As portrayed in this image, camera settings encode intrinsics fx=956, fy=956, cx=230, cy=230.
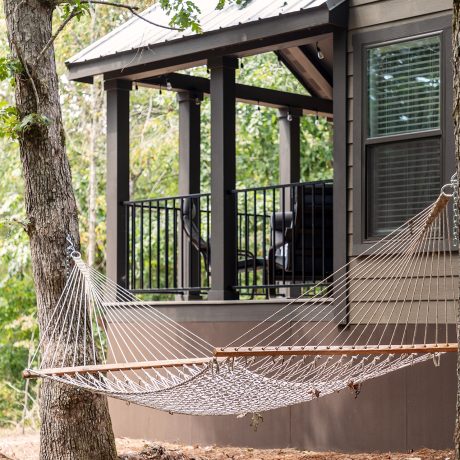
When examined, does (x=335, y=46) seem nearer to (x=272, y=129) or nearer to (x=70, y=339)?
(x=70, y=339)

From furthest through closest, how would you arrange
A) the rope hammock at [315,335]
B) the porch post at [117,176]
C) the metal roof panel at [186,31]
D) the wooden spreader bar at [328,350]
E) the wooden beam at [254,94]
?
the wooden beam at [254,94]
the porch post at [117,176]
the metal roof panel at [186,31]
the rope hammock at [315,335]
the wooden spreader bar at [328,350]

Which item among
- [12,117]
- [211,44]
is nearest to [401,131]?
[211,44]

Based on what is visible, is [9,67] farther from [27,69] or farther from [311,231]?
[311,231]

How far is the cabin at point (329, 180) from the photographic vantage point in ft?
20.2

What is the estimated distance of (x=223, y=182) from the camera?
286 inches

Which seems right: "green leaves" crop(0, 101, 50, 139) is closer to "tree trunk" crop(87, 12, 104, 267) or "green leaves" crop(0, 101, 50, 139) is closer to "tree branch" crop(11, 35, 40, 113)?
"tree branch" crop(11, 35, 40, 113)

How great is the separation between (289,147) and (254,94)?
0.76 m

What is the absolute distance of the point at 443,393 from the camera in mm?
5984

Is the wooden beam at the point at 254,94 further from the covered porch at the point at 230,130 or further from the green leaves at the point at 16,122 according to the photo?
the green leaves at the point at 16,122

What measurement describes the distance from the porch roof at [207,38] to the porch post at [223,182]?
0.23 meters

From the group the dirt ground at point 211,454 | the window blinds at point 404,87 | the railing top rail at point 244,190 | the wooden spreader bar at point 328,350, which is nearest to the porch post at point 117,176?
the railing top rail at point 244,190

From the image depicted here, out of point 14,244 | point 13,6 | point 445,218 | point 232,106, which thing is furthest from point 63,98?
point 445,218

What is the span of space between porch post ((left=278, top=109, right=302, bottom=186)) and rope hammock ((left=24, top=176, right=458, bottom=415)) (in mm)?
2394

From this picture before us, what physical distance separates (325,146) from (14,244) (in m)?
4.80
